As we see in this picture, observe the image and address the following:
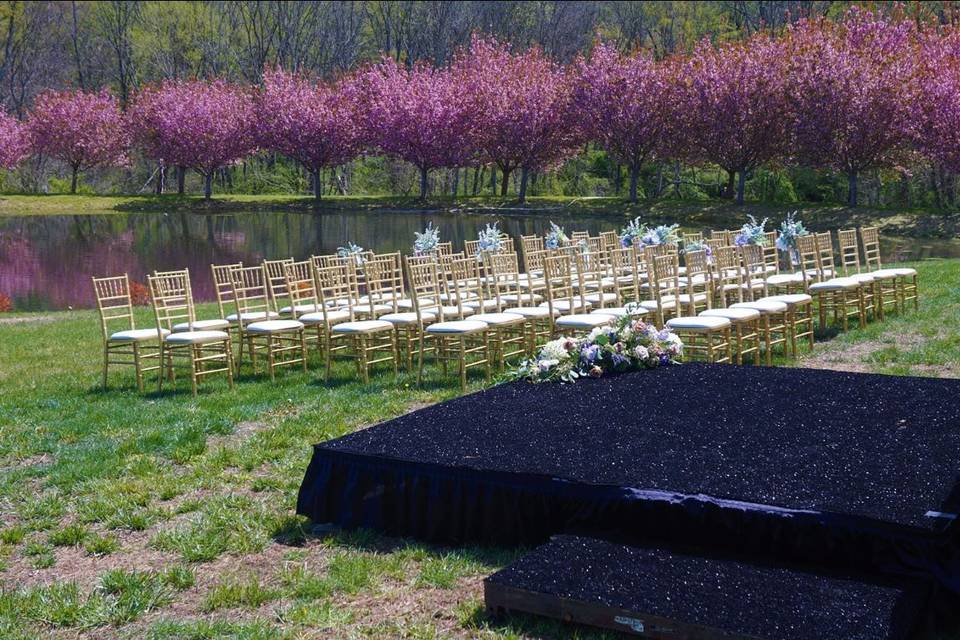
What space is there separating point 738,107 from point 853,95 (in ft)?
14.1

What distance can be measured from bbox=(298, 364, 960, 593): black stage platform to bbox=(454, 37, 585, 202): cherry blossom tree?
123ft

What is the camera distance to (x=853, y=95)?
33219mm

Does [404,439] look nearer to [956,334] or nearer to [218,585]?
[218,585]

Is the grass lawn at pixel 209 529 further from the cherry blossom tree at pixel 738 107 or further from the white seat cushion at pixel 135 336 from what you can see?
the cherry blossom tree at pixel 738 107

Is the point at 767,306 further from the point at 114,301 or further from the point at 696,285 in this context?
the point at 114,301

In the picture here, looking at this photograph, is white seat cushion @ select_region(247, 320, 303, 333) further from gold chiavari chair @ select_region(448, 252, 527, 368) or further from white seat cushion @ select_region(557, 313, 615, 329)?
white seat cushion @ select_region(557, 313, 615, 329)

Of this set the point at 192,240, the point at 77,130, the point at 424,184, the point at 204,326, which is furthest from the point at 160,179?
the point at 204,326

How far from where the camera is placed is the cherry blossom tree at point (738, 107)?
118 feet

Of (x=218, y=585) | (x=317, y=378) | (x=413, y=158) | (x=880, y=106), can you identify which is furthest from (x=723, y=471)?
(x=413, y=158)

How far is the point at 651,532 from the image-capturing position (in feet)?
15.5

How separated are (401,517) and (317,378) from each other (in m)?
4.74

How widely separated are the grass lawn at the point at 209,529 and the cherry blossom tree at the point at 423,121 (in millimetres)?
37930

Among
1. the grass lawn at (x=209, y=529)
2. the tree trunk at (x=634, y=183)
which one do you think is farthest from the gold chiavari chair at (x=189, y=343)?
the tree trunk at (x=634, y=183)

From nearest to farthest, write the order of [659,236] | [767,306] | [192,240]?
[767,306] → [659,236] → [192,240]
